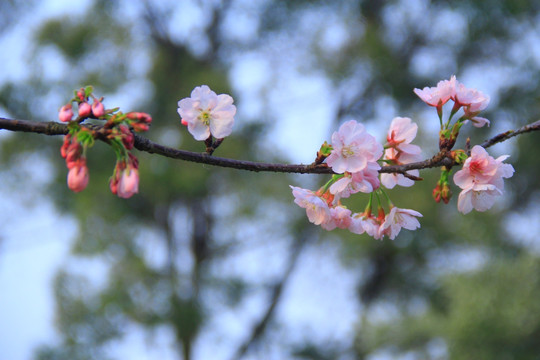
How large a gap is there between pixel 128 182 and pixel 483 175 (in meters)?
0.41

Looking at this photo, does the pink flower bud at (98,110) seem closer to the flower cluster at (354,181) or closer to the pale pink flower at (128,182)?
the pale pink flower at (128,182)

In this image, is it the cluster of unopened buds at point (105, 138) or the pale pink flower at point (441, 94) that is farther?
the pale pink flower at point (441, 94)

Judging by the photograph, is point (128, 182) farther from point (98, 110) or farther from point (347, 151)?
point (347, 151)

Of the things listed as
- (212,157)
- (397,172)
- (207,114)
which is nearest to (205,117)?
(207,114)

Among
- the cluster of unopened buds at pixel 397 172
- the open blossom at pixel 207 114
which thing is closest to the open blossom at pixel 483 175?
the cluster of unopened buds at pixel 397 172

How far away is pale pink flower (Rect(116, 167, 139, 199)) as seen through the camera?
57 cm

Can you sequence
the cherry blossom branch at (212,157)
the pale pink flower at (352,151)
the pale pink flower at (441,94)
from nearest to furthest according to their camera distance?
1. the cherry blossom branch at (212,157)
2. the pale pink flower at (352,151)
3. the pale pink flower at (441,94)

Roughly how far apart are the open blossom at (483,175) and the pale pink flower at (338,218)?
Result: 14 centimetres

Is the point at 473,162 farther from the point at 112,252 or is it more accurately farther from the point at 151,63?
the point at 151,63

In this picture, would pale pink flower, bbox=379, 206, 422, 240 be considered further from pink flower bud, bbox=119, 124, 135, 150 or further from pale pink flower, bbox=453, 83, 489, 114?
pink flower bud, bbox=119, 124, 135, 150

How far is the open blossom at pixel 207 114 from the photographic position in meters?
0.69

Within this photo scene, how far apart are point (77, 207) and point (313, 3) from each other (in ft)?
7.77

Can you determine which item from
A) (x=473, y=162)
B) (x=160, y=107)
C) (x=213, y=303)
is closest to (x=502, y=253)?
(x=213, y=303)

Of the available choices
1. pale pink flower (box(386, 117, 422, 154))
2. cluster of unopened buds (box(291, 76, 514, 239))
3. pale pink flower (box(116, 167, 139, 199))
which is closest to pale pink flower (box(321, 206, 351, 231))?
cluster of unopened buds (box(291, 76, 514, 239))
